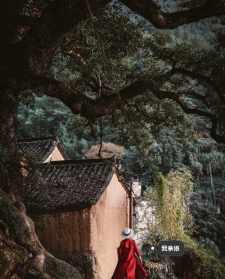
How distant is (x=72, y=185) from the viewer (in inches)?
810

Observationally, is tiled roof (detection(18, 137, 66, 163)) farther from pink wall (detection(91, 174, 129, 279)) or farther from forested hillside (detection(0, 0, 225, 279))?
forested hillside (detection(0, 0, 225, 279))

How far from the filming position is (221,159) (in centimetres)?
3622

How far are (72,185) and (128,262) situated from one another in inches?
378

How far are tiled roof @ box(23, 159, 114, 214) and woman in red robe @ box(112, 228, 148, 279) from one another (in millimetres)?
6507

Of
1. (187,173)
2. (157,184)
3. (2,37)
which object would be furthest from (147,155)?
(2,37)

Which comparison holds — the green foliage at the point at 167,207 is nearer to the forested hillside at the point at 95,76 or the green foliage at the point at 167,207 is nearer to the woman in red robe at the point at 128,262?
the forested hillside at the point at 95,76

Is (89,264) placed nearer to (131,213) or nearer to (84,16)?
(131,213)

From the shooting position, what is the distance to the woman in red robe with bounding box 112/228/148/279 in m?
11.2

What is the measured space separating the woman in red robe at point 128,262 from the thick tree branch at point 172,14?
495cm

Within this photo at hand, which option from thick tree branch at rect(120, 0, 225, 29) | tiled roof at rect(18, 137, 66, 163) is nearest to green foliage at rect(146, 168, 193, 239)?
tiled roof at rect(18, 137, 66, 163)

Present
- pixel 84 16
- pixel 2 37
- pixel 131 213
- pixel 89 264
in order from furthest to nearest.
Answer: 1. pixel 131 213
2. pixel 89 264
3. pixel 2 37
4. pixel 84 16

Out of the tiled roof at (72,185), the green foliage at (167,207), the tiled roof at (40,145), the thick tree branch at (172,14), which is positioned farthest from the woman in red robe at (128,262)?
the tiled roof at (40,145)

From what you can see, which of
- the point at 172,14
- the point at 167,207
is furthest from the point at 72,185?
the point at 172,14

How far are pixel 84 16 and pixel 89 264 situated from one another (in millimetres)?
11774
